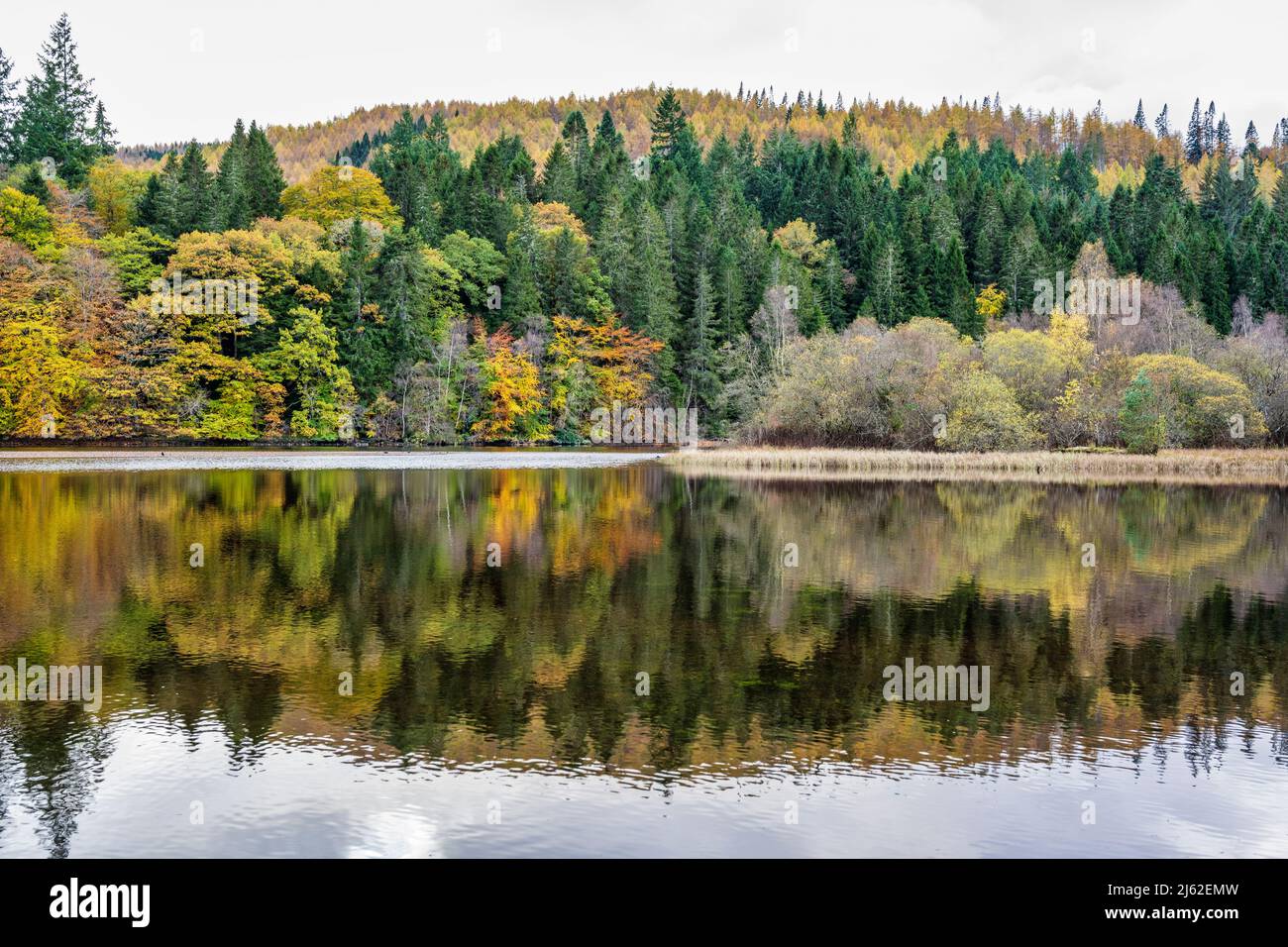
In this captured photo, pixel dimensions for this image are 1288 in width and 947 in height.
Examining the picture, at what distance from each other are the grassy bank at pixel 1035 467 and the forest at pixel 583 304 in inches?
162

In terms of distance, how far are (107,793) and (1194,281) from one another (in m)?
113

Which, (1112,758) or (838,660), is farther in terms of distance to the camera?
(838,660)

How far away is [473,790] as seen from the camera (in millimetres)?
11578

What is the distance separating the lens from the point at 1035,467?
6016cm

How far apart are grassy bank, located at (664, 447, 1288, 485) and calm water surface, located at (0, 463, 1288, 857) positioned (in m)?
27.6

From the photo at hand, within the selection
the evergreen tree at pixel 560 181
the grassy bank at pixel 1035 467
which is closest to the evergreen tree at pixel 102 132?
the evergreen tree at pixel 560 181

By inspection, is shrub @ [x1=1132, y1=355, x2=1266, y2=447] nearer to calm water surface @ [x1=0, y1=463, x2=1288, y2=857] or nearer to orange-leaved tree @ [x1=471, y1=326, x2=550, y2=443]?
calm water surface @ [x1=0, y1=463, x2=1288, y2=857]

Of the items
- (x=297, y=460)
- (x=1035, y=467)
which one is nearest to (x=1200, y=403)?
(x=1035, y=467)

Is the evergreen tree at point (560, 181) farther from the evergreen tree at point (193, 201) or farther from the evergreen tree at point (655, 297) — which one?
the evergreen tree at point (193, 201)

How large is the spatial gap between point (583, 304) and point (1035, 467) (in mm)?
46337

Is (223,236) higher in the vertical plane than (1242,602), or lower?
higher
